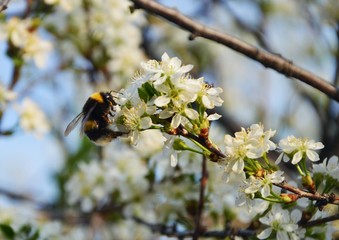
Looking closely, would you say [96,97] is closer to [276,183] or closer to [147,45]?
[276,183]

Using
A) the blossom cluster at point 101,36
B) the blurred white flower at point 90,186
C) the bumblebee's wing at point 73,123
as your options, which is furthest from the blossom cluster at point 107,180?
the bumblebee's wing at point 73,123

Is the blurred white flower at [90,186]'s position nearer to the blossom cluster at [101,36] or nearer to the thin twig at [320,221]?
the blossom cluster at [101,36]

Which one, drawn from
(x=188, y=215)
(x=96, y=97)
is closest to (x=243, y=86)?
(x=188, y=215)

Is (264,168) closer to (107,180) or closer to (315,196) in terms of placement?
(315,196)

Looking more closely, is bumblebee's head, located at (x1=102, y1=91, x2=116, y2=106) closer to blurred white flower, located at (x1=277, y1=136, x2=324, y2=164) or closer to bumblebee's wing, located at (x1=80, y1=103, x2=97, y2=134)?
bumblebee's wing, located at (x1=80, y1=103, x2=97, y2=134)

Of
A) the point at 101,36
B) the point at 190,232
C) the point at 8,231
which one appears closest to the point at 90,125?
the point at 190,232

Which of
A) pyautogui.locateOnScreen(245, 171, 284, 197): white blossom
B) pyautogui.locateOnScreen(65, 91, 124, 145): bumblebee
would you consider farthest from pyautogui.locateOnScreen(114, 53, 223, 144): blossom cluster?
pyautogui.locateOnScreen(65, 91, 124, 145): bumblebee

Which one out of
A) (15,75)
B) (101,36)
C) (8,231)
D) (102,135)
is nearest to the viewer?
(102,135)
